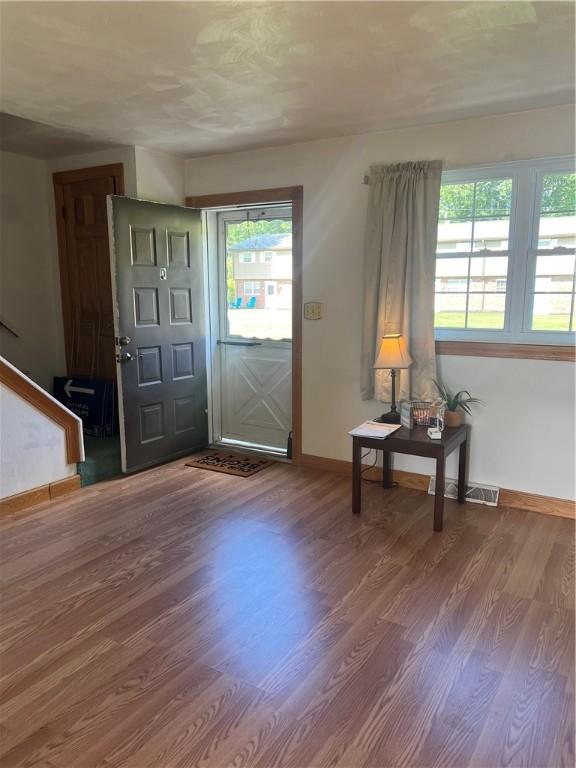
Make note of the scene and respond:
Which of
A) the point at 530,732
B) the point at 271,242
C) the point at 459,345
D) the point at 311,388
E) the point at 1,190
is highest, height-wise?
the point at 1,190

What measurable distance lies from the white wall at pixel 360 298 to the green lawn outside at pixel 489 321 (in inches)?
9.0

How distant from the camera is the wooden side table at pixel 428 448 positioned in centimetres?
317

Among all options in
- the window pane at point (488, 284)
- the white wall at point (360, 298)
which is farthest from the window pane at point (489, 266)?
the white wall at point (360, 298)

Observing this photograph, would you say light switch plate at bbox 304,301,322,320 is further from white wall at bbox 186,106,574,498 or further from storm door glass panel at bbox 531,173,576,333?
storm door glass panel at bbox 531,173,576,333

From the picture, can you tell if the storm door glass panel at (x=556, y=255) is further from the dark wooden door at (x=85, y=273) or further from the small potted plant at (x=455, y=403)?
the dark wooden door at (x=85, y=273)

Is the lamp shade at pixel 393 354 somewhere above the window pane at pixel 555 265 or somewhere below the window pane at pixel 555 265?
below

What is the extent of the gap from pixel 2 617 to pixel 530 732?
216 cm

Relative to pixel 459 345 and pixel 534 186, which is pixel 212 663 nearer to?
pixel 459 345

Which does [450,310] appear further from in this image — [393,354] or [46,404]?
[46,404]

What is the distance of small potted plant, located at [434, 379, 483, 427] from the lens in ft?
11.6

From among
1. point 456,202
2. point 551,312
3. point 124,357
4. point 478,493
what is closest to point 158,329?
point 124,357

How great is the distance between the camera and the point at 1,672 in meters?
2.06

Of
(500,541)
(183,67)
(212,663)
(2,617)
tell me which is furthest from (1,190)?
(500,541)

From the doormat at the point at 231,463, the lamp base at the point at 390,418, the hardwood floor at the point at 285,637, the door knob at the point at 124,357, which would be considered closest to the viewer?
the hardwood floor at the point at 285,637
